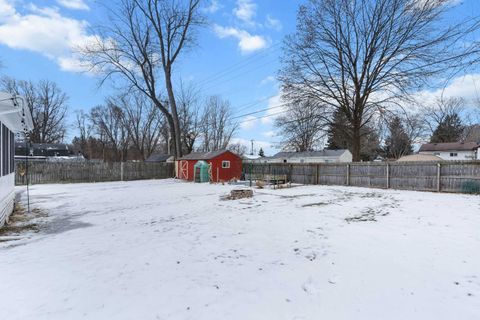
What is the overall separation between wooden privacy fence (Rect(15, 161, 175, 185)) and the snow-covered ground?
50.2ft

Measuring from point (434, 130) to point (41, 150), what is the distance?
209ft

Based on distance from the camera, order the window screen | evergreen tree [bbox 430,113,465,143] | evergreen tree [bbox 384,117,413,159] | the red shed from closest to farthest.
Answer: the window screen, the red shed, evergreen tree [bbox 384,117,413,159], evergreen tree [bbox 430,113,465,143]

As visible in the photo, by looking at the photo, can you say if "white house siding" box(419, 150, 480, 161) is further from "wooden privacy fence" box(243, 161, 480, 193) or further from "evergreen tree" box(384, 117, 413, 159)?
"wooden privacy fence" box(243, 161, 480, 193)

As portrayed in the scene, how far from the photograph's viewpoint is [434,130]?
51.2 metres

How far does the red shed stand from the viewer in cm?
2244

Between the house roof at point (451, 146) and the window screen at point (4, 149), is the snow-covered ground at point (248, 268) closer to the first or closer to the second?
the window screen at point (4, 149)

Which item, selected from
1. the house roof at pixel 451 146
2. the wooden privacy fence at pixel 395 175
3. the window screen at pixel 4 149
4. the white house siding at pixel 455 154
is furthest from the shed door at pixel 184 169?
the house roof at pixel 451 146

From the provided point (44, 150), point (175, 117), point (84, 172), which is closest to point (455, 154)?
point (175, 117)

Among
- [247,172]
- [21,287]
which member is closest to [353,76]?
[247,172]

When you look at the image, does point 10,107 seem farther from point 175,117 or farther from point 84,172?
point 175,117

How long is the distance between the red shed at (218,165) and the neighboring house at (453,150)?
35.6 m

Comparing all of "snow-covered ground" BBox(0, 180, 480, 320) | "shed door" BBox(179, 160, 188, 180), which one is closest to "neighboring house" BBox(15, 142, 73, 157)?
"shed door" BBox(179, 160, 188, 180)

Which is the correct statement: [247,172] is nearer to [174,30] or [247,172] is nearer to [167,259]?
[174,30]

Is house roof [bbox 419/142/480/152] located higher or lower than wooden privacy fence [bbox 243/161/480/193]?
higher
